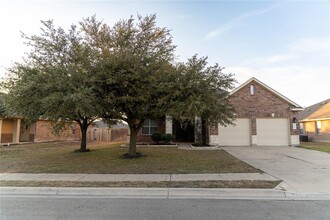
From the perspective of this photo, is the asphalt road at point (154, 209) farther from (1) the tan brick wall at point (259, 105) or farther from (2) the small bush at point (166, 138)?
(1) the tan brick wall at point (259, 105)

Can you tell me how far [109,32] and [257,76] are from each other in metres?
13.6

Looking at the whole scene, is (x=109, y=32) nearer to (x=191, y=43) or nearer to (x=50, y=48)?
(x=50, y=48)

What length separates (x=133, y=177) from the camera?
27.0 feet

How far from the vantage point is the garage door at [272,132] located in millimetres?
20047

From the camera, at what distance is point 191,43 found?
48.6ft

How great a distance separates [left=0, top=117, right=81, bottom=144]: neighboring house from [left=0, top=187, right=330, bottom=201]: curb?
12.7 metres

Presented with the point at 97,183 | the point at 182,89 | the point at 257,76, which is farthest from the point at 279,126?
the point at 97,183

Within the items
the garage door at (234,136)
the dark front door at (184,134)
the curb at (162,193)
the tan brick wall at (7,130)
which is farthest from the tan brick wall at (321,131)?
the tan brick wall at (7,130)

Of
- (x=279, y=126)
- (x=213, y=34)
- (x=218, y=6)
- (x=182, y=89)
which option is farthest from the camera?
(x=279, y=126)

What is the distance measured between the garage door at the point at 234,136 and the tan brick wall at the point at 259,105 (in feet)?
2.40

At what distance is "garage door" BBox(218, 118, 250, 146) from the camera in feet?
65.7

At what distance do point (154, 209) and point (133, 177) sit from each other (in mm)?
3083

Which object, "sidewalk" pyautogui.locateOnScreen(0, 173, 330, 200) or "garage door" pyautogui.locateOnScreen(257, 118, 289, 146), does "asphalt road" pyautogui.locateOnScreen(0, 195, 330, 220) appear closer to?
"sidewalk" pyautogui.locateOnScreen(0, 173, 330, 200)

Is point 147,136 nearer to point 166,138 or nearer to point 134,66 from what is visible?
point 166,138
